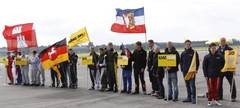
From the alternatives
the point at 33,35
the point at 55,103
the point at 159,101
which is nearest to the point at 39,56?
the point at 33,35

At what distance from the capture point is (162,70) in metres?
17.8

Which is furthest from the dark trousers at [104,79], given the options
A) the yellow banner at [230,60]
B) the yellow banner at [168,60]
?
the yellow banner at [230,60]

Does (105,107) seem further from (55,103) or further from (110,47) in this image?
(110,47)

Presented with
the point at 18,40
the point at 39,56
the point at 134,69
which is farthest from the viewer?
the point at 18,40

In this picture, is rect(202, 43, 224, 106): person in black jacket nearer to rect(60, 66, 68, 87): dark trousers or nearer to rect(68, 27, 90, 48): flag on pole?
rect(68, 27, 90, 48): flag on pole

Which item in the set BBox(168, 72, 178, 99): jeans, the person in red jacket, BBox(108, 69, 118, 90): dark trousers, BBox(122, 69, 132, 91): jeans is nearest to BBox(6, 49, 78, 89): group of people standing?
the person in red jacket

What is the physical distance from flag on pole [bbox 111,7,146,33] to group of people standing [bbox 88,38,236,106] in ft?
3.23

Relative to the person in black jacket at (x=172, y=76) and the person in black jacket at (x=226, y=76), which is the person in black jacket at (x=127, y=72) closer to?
the person in black jacket at (x=172, y=76)

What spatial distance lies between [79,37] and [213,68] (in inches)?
318

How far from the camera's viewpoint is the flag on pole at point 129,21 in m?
20.8

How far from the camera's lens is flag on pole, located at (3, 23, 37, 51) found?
85.7 feet

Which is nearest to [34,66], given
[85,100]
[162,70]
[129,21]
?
[129,21]

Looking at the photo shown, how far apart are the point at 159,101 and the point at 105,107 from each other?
1.90 metres

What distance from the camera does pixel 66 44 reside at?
23.2m
